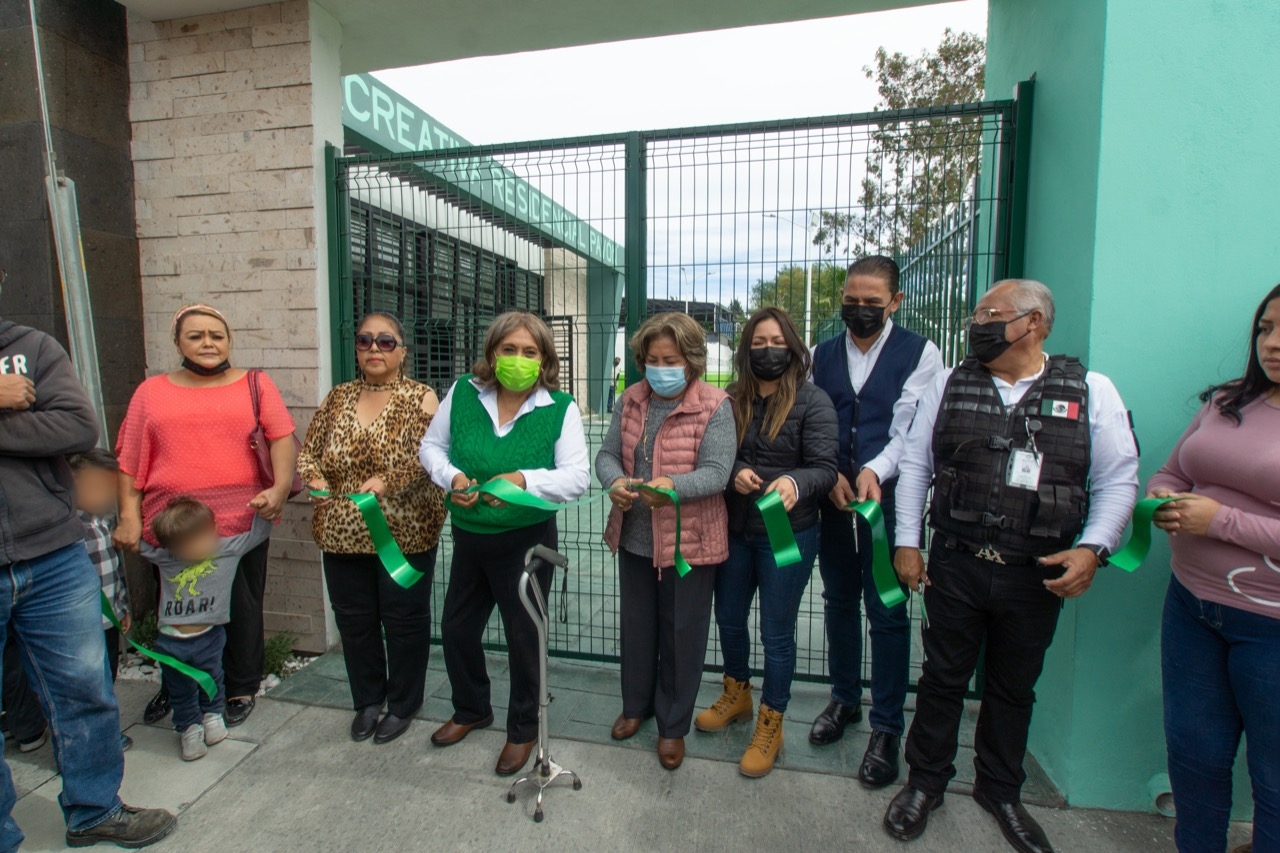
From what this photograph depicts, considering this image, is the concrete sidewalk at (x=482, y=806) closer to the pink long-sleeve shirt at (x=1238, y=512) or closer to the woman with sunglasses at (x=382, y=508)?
the woman with sunglasses at (x=382, y=508)

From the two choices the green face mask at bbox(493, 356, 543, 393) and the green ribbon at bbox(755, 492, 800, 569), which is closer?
the green ribbon at bbox(755, 492, 800, 569)

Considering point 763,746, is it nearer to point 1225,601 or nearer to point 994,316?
point 1225,601

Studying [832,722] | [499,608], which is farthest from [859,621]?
[499,608]

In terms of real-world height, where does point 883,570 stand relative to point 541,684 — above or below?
above

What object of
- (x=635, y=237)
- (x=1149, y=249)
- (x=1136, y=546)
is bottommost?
(x=1136, y=546)

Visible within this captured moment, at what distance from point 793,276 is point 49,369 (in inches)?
118

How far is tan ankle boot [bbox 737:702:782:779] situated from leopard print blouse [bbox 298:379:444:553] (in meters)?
1.64

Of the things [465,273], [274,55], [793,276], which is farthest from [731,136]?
[274,55]

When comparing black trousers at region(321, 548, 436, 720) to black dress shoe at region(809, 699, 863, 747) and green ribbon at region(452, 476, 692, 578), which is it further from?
black dress shoe at region(809, 699, 863, 747)

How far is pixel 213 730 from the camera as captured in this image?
10.4 ft

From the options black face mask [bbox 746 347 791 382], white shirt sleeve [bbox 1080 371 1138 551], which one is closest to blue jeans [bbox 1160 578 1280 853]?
white shirt sleeve [bbox 1080 371 1138 551]

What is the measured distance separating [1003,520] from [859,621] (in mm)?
1041

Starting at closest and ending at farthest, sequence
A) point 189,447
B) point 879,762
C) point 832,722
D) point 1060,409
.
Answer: point 1060,409
point 879,762
point 189,447
point 832,722

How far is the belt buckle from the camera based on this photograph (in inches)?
93.5
